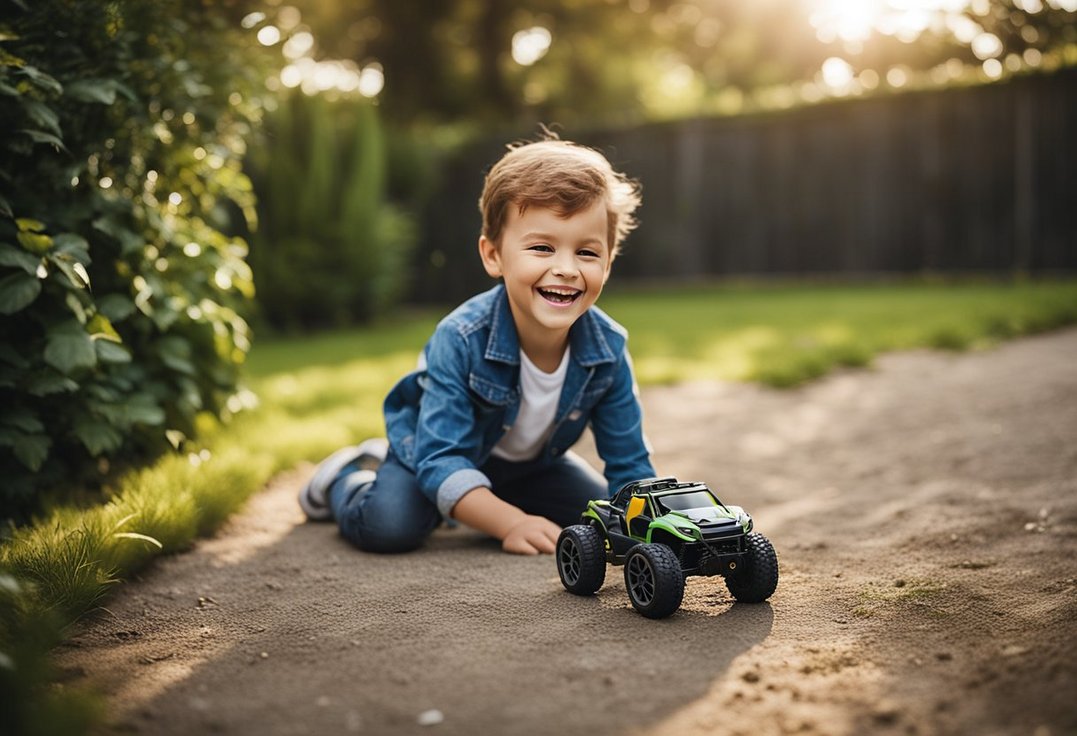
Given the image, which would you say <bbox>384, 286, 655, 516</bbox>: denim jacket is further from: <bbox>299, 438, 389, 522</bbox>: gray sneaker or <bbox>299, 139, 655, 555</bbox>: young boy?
<bbox>299, 438, 389, 522</bbox>: gray sneaker

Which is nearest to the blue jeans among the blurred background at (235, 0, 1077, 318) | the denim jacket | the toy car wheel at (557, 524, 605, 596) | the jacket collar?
the denim jacket

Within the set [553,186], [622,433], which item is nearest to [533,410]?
[622,433]

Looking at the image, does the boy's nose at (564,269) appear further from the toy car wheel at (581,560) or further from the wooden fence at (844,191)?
the wooden fence at (844,191)

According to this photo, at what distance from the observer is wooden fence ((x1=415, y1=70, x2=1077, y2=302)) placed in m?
10.5

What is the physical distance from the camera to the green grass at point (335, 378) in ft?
7.70

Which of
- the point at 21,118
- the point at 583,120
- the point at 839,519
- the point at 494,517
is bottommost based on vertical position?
the point at 839,519

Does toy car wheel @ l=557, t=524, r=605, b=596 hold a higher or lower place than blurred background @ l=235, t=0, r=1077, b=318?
lower

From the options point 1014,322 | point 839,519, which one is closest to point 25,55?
point 839,519

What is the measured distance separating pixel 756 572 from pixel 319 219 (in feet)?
26.5

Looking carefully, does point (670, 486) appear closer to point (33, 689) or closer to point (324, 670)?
point (324, 670)

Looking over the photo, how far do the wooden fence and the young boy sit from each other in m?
9.00

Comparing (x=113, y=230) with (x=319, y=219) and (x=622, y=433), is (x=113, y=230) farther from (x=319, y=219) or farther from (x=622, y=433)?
(x=319, y=219)

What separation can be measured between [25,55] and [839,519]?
306 centimetres

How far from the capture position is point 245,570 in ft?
9.55
